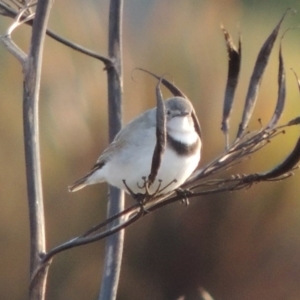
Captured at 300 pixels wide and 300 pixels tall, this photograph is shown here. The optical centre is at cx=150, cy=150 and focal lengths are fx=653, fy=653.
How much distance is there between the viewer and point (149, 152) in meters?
1.09

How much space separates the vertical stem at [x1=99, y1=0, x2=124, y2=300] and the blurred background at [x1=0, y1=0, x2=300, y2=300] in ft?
3.47

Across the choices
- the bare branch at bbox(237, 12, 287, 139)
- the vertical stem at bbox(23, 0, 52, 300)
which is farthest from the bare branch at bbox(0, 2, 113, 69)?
the bare branch at bbox(237, 12, 287, 139)

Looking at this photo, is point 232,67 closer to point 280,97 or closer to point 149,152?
point 280,97

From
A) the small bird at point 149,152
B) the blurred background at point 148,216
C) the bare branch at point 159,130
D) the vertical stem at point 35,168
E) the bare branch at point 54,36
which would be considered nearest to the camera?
the bare branch at point 159,130

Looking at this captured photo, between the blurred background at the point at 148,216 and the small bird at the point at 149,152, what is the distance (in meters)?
0.85

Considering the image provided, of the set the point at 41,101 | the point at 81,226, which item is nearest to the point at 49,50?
the point at 41,101

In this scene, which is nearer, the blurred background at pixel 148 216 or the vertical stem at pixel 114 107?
the vertical stem at pixel 114 107

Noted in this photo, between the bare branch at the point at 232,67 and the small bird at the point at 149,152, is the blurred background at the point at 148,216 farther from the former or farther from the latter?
the bare branch at the point at 232,67

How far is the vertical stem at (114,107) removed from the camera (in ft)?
2.92

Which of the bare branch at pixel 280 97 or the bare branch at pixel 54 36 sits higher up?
the bare branch at pixel 54 36

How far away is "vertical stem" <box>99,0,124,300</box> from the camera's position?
89 cm

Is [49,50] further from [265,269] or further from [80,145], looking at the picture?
[265,269]

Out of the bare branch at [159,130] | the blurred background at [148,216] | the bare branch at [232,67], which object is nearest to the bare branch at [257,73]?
the bare branch at [232,67]

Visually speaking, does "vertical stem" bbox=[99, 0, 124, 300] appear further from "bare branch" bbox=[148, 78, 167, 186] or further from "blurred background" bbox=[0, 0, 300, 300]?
"blurred background" bbox=[0, 0, 300, 300]
